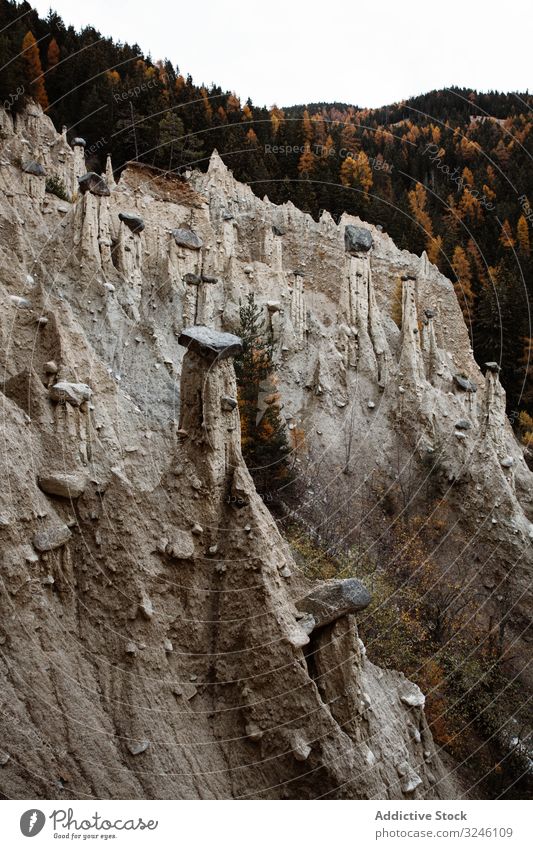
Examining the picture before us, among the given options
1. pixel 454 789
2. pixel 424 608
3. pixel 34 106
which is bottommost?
pixel 454 789

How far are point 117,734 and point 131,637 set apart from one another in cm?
125

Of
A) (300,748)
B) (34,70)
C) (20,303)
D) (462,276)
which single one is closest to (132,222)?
(20,303)

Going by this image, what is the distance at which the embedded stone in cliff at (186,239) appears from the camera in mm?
22109

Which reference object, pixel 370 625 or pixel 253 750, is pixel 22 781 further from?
pixel 370 625

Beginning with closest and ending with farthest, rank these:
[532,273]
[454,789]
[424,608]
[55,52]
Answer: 1. [454,789]
2. [424,608]
3. [55,52]
4. [532,273]

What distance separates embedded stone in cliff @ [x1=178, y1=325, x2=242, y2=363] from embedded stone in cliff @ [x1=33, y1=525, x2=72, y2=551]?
12.0 feet

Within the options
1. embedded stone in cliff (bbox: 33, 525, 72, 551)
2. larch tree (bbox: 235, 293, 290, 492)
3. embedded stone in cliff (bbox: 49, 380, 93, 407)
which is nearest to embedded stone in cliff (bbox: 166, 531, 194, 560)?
embedded stone in cliff (bbox: 33, 525, 72, 551)

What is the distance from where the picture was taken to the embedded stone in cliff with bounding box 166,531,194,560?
32.6ft

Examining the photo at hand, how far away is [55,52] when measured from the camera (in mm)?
30484

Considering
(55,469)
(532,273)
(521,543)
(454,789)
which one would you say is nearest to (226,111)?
(532,273)

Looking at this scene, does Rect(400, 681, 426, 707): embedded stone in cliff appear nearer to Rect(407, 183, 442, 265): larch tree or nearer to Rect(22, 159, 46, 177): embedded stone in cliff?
Rect(22, 159, 46, 177): embedded stone in cliff

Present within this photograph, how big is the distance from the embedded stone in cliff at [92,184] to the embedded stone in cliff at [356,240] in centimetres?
1095

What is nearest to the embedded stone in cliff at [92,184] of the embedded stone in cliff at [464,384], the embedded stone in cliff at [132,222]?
the embedded stone in cliff at [132,222]

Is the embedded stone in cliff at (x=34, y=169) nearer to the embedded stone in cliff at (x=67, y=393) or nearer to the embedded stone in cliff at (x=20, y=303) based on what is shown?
the embedded stone in cliff at (x=20, y=303)
